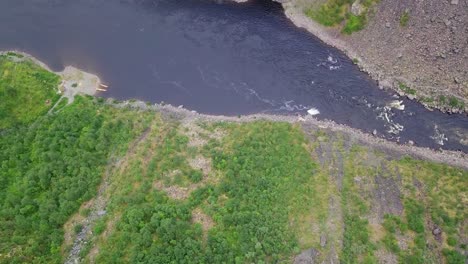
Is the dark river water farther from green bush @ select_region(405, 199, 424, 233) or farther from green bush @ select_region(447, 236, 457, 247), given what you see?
green bush @ select_region(447, 236, 457, 247)

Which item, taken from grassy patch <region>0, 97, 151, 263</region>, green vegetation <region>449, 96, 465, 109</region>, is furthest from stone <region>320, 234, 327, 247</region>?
green vegetation <region>449, 96, 465, 109</region>

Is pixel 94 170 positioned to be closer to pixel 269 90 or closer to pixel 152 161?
pixel 152 161

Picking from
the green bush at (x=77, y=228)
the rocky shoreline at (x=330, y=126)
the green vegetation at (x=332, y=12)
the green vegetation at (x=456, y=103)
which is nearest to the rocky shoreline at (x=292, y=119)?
the rocky shoreline at (x=330, y=126)

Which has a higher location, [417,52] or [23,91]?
[417,52]

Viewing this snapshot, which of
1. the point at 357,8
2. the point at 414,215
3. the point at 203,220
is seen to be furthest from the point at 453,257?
the point at 357,8

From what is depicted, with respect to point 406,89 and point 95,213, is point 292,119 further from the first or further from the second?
point 95,213

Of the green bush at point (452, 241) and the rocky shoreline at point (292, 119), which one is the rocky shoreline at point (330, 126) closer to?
the rocky shoreline at point (292, 119)
